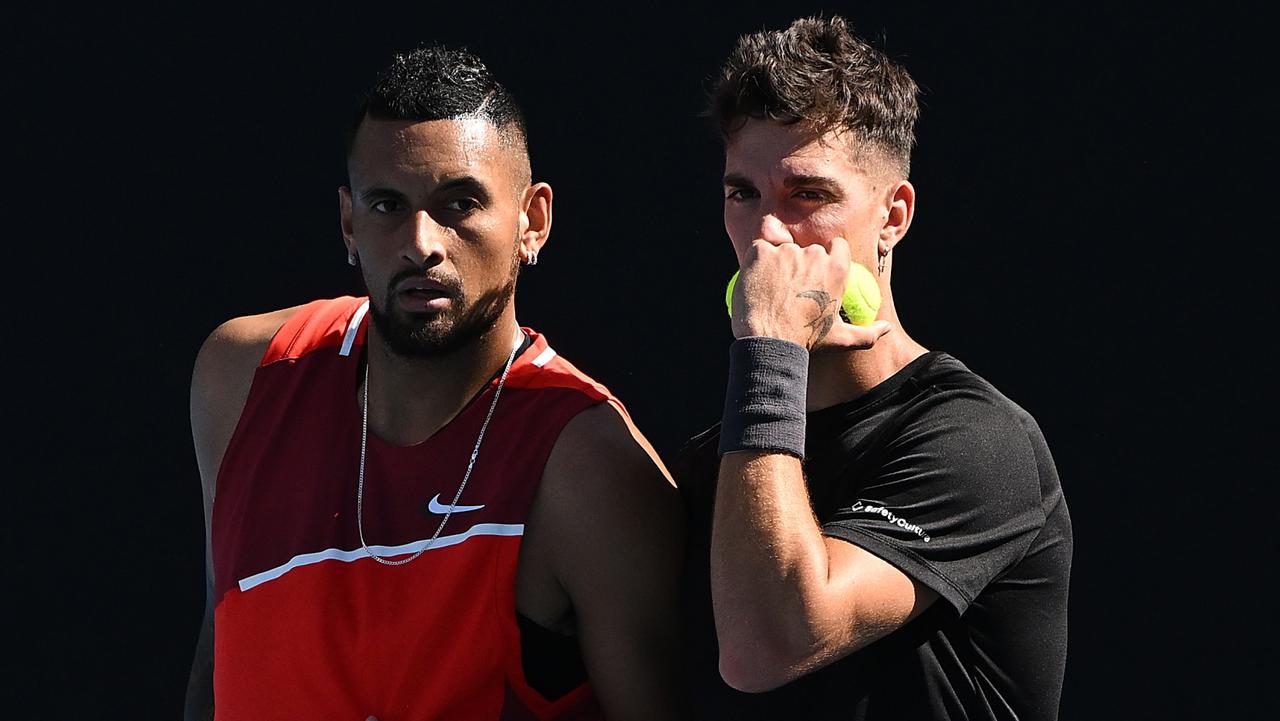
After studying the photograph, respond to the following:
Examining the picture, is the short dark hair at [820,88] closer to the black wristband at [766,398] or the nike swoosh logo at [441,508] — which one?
the black wristband at [766,398]

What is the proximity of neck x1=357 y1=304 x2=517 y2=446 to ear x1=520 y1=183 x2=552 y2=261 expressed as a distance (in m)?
0.10

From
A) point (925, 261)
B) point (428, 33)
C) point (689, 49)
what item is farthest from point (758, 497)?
point (428, 33)

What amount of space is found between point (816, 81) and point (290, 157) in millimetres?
1425

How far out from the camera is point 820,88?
1.97 m

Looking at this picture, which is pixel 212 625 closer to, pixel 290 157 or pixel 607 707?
pixel 607 707

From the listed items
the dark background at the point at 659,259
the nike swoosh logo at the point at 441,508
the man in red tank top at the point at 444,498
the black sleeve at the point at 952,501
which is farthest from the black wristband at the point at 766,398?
the dark background at the point at 659,259

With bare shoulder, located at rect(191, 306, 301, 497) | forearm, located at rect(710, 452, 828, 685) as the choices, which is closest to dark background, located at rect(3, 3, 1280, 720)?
bare shoulder, located at rect(191, 306, 301, 497)

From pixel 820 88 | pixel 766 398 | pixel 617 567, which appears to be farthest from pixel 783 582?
pixel 820 88

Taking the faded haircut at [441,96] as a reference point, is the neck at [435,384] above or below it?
below

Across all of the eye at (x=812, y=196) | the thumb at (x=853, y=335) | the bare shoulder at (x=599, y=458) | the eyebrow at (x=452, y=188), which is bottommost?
the bare shoulder at (x=599, y=458)

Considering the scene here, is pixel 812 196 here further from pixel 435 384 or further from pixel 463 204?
pixel 435 384

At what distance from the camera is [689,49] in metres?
2.85

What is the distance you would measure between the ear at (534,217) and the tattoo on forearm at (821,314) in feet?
1.89

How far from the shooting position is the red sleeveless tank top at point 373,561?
2.06 m
